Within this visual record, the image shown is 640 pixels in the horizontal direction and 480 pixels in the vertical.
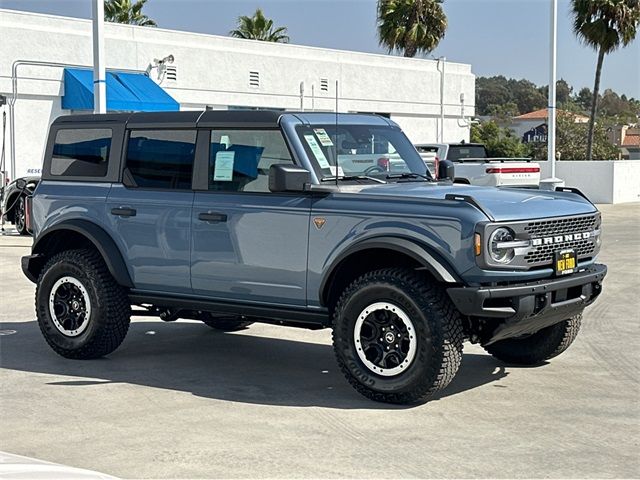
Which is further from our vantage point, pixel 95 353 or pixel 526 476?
pixel 95 353

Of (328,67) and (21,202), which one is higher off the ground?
(328,67)

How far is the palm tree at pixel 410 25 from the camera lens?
48.9m

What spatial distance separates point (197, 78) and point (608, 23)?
50.0ft

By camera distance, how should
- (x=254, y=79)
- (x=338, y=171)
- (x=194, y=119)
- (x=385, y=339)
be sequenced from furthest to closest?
(x=254, y=79)
(x=194, y=119)
(x=338, y=171)
(x=385, y=339)

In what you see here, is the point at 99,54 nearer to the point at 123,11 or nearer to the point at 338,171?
the point at 338,171

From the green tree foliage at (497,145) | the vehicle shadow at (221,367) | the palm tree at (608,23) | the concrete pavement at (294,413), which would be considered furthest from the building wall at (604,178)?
the vehicle shadow at (221,367)

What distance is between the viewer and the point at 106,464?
583cm

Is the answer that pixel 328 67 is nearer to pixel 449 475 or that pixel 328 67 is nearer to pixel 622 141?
pixel 449 475

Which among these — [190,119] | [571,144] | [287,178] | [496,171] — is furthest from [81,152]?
[571,144]

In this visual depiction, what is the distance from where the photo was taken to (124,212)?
8.52 metres

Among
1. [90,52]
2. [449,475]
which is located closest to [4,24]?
[90,52]

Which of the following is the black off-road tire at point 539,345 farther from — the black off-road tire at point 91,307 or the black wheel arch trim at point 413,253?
the black off-road tire at point 91,307

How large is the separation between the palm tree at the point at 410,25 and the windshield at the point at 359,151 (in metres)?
41.1

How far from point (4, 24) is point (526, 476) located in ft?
79.8
